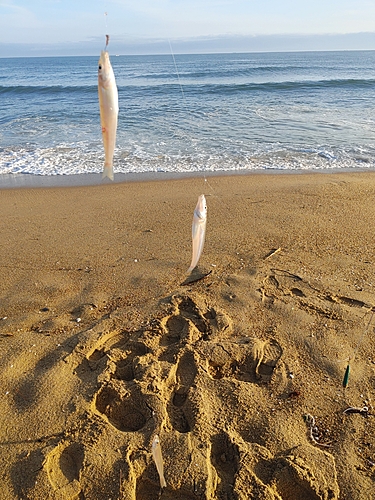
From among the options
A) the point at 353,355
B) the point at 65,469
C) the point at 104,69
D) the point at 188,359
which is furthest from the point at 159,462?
the point at 104,69

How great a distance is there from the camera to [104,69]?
5.92ft

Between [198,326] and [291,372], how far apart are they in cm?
96

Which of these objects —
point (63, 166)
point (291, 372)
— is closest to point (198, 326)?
point (291, 372)

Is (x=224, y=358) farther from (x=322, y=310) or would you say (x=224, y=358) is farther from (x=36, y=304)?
(x=36, y=304)

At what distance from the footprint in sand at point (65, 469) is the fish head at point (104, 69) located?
89.1 inches

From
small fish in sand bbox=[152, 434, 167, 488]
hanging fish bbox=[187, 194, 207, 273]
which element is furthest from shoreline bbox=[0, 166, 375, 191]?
small fish in sand bbox=[152, 434, 167, 488]

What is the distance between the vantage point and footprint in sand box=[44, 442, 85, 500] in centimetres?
229

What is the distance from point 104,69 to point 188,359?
233cm

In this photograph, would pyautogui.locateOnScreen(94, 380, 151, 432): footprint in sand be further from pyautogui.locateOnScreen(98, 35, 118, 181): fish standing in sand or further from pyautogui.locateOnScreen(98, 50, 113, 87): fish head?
pyautogui.locateOnScreen(98, 50, 113, 87): fish head

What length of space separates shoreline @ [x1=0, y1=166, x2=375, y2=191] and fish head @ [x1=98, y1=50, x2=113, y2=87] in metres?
6.71

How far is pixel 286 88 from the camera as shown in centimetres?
2503

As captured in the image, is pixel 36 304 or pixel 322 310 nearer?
pixel 322 310

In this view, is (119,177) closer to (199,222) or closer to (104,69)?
(199,222)

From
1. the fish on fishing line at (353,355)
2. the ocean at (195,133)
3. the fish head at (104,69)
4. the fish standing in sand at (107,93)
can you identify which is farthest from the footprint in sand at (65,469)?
the ocean at (195,133)
